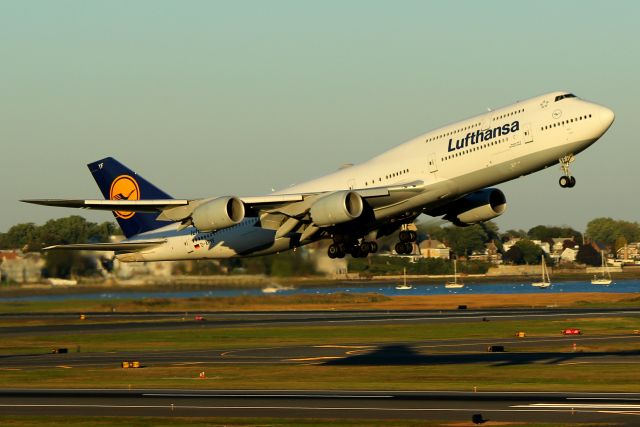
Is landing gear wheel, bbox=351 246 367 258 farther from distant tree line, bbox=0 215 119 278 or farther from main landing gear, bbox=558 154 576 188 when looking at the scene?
distant tree line, bbox=0 215 119 278

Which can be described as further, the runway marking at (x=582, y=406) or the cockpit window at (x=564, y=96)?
the cockpit window at (x=564, y=96)

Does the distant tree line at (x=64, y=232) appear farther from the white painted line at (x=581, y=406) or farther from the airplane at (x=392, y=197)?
the white painted line at (x=581, y=406)

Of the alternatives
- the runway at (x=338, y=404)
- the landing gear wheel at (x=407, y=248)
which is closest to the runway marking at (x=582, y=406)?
the runway at (x=338, y=404)

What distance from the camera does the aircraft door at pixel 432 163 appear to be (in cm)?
5259

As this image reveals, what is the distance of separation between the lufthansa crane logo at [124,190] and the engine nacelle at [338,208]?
17.6 m

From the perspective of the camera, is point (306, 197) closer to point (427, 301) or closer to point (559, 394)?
point (559, 394)

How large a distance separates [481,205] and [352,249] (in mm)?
7727

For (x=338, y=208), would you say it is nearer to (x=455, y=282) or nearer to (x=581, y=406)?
(x=581, y=406)

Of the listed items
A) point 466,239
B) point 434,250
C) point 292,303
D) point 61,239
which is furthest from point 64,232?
point 434,250

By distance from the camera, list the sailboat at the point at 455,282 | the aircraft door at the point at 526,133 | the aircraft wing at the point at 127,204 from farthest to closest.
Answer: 1. the sailboat at the point at 455,282
2. the aircraft wing at the point at 127,204
3. the aircraft door at the point at 526,133

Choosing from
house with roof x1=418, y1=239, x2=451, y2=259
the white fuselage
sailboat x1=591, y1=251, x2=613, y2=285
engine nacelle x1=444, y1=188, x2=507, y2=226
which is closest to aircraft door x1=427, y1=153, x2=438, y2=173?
the white fuselage

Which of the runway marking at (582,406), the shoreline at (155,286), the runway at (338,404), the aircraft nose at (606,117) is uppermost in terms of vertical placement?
the aircraft nose at (606,117)

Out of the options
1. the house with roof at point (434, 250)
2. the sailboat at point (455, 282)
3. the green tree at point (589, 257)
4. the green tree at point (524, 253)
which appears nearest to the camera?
the house with roof at point (434, 250)

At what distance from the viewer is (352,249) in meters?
59.3
